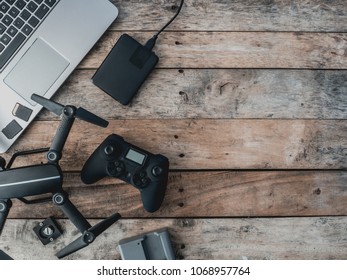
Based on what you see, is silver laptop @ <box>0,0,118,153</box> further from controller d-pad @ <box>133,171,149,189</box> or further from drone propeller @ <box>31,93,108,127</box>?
controller d-pad @ <box>133,171,149,189</box>

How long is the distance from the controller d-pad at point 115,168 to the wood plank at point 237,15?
0.93ft

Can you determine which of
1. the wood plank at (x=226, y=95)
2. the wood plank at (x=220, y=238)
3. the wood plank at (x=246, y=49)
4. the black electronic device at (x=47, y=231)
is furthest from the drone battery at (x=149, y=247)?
the wood plank at (x=246, y=49)

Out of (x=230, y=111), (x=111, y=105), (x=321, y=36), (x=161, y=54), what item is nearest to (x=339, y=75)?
(x=321, y=36)

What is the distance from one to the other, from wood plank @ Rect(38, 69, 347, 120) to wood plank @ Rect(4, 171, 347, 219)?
0.41ft

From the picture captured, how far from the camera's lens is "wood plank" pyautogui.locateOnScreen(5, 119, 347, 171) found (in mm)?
1124

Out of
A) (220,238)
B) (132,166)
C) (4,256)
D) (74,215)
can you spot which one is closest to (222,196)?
(220,238)

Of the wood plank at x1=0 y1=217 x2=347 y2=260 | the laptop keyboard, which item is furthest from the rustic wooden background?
the laptop keyboard

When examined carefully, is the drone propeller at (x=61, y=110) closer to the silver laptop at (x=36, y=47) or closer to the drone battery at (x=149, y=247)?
the silver laptop at (x=36, y=47)

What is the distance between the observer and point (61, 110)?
102 centimetres

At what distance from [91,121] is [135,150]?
104 mm

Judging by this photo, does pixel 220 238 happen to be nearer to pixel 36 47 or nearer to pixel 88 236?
pixel 88 236

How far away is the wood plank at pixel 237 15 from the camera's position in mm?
1137
